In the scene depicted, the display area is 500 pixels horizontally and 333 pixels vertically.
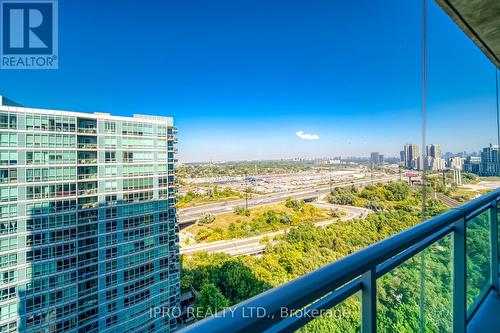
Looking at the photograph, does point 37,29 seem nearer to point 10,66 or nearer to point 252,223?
point 10,66

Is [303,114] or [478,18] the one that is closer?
[478,18]

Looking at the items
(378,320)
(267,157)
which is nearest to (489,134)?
(378,320)

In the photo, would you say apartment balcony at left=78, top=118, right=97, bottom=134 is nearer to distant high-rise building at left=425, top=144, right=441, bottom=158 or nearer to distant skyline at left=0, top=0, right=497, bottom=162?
distant skyline at left=0, top=0, right=497, bottom=162

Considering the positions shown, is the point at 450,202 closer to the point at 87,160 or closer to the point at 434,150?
the point at 434,150

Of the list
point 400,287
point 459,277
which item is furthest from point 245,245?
point 400,287

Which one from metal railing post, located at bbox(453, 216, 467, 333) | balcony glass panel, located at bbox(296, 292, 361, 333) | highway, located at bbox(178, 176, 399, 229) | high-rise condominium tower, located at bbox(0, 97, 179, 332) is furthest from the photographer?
highway, located at bbox(178, 176, 399, 229)

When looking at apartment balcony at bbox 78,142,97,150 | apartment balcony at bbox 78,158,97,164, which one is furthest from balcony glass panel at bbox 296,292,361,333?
apartment balcony at bbox 78,142,97,150
